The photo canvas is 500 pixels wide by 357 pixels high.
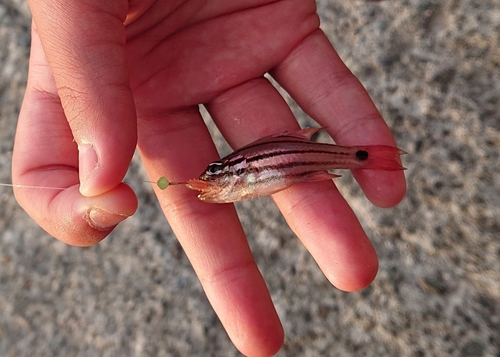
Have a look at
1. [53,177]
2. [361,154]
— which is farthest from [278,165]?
[53,177]

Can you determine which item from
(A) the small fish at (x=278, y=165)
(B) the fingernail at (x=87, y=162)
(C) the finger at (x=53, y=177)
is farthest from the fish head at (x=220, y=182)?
(B) the fingernail at (x=87, y=162)

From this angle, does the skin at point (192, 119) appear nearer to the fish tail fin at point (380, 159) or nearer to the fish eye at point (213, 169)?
the fish tail fin at point (380, 159)

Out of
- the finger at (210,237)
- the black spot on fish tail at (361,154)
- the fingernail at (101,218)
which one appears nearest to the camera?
the fingernail at (101,218)

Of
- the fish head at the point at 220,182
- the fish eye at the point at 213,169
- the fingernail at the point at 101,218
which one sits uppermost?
the fingernail at the point at 101,218

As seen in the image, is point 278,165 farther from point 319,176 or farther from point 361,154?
point 361,154

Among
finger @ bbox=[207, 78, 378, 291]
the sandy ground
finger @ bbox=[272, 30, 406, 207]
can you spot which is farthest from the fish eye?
the sandy ground

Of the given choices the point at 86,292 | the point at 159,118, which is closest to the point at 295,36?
the point at 159,118

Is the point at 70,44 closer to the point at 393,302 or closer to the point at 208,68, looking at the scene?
the point at 208,68
